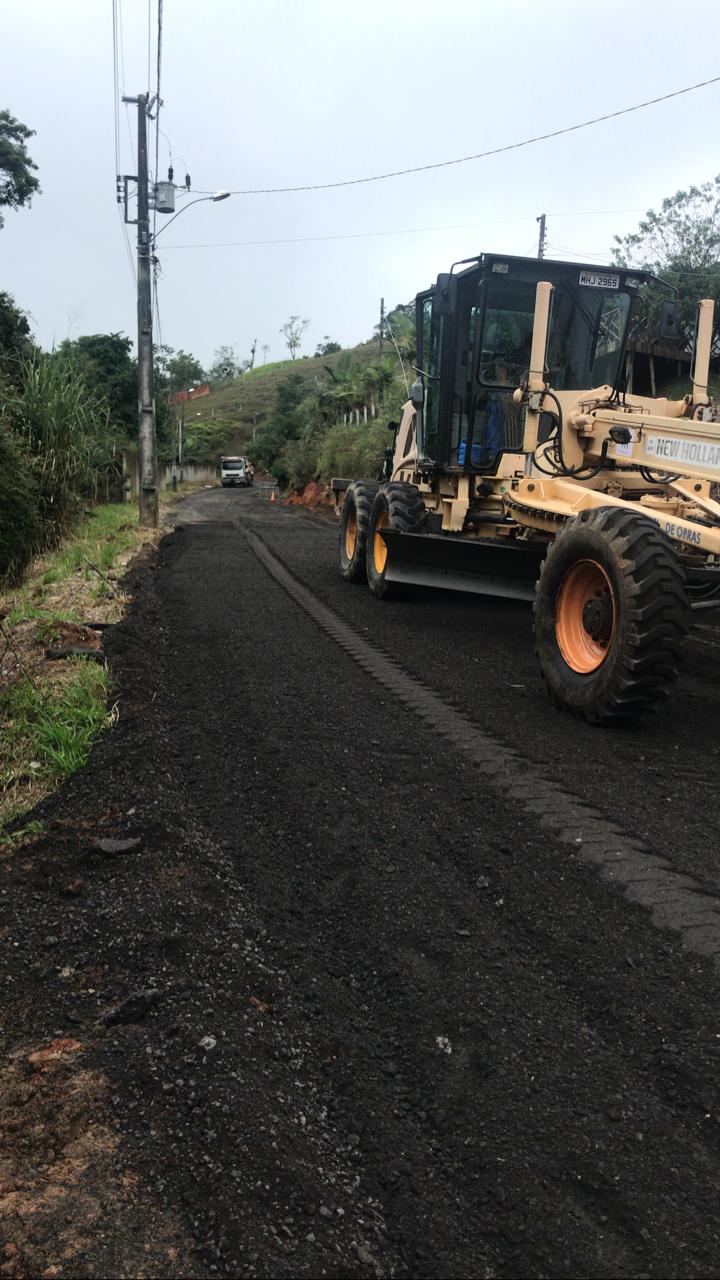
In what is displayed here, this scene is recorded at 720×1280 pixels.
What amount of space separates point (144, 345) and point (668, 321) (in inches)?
589

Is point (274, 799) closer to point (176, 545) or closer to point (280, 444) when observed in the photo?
point (176, 545)

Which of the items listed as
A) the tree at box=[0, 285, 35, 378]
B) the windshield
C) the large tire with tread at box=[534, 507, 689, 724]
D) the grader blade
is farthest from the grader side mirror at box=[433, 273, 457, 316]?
the tree at box=[0, 285, 35, 378]

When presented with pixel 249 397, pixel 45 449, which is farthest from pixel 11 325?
pixel 249 397

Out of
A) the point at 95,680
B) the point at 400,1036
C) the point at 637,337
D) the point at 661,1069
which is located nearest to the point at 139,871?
the point at 400,1036

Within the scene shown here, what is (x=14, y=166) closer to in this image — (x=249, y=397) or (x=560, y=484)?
(x=560, y=484)

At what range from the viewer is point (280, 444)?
6222 centimetres

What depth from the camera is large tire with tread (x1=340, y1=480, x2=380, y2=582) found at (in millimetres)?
11109

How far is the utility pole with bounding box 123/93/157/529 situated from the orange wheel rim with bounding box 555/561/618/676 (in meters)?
14.5

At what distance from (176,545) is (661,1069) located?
616 inches

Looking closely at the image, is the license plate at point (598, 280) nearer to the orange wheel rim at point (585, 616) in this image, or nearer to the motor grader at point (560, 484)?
the motor grader at point (560, 484)

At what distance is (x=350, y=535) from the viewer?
11836mm

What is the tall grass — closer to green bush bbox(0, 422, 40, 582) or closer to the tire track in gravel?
green bush bbox(0, 422, 40, 582)

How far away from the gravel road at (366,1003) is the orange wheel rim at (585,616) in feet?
1.98

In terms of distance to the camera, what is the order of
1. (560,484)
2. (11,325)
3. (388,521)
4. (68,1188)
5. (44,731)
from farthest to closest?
1. (11,325)
2. (388,521)
3. (560,484)
4. (44,731)
5. (68,1188)
